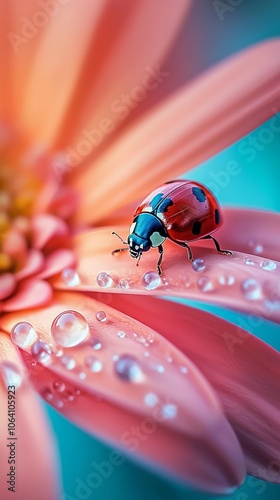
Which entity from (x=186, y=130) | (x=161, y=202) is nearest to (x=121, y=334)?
(x=161, y=202)

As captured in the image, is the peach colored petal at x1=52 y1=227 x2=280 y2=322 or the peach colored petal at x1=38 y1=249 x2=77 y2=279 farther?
the peach colored petal at x1=38 y1=249 x2=77 y2=279

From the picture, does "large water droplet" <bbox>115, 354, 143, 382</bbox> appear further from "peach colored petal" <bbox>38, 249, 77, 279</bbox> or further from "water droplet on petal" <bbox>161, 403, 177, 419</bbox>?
"peach colored petal" <bbox>38, 249, 77, 279</bbox>

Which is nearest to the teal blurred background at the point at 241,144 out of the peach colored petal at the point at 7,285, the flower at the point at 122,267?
the flower at the point at 122,267

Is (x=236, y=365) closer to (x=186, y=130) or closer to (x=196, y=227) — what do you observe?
(x=196, y=227)

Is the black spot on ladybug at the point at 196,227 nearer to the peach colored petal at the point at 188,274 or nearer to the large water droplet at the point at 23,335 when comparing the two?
the peach colored petal at the point at 188,274

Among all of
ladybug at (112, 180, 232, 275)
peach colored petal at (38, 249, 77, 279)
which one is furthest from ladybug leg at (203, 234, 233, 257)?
peach colored petal at (38, 249, 77, 279)

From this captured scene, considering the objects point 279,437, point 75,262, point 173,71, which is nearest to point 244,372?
point 279,437

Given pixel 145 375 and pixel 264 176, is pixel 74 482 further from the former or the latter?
pixel 264 176
